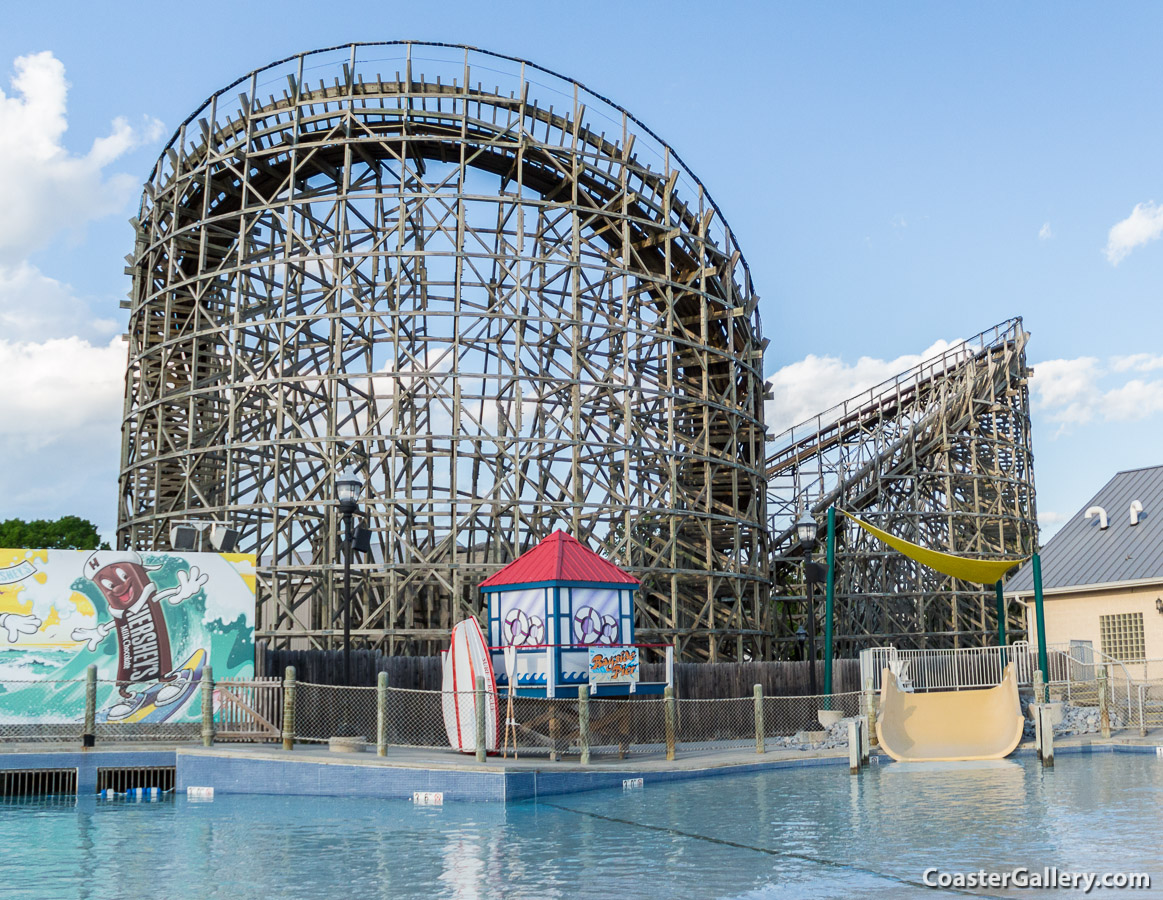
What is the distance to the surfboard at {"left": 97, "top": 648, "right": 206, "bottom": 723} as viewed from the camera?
60.2ft

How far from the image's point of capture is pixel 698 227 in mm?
34750

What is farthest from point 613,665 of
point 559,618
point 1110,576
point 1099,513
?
point 1099,513

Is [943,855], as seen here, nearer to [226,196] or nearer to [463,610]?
[463,610]

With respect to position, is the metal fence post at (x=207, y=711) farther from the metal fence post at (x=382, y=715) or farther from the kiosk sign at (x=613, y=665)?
the kiosk sign at (x=613, y=665)

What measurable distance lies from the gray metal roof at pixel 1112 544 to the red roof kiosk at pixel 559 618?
16076 millimetres

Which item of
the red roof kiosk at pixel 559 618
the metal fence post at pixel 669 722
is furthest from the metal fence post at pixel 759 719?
the metal fence post at pixel 669 722

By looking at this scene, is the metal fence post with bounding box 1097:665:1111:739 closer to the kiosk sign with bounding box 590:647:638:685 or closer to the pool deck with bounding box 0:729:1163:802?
the pool deck with bounding box 0:729:1163:802

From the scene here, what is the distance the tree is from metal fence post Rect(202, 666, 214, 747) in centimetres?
5129

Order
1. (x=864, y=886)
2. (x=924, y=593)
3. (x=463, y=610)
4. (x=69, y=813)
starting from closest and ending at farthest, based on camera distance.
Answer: (x=864, y=886) < (x=69, y=813) < (x=463, y=610) < (x=924, y=593)

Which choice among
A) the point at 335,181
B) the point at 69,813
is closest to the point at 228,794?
the point at 69,813

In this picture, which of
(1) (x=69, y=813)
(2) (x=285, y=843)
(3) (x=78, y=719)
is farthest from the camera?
(3) (x=78, y=719)

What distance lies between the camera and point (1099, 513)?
33.3 meters

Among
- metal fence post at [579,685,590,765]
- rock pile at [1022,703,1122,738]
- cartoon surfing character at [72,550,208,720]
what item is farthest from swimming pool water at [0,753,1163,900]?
rock pile at [1022,703,1122,738]

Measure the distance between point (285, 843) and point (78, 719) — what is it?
24.4ft
